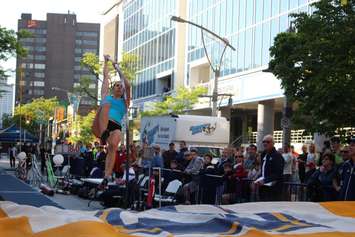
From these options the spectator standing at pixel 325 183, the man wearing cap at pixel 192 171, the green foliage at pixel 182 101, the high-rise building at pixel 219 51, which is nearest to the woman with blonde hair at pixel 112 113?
the spectator standing at pixel 325 183

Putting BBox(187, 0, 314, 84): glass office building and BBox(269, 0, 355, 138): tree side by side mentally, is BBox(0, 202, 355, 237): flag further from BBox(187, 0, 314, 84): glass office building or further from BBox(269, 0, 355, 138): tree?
BBox(187, 0, 314, 84): glass office building

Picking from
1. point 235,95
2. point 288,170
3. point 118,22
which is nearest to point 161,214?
point 288,170

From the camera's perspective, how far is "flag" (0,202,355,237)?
468 centimetres

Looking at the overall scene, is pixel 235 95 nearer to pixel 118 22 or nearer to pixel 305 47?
pixel 305 47

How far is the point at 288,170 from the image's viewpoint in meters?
16.2

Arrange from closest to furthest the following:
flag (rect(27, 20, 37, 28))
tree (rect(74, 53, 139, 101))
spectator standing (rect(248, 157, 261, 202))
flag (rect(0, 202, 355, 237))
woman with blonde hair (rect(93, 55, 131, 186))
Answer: flag (rect(0, 202, 355, 237)) → woman with blonde hair (rect(93, 55, 131, 186)) → spectator standing (rect(248, 157, 261, 202)) → tree (rect(74, 53, 139, 101)) → flag (rect(27, 20, 37, 28))

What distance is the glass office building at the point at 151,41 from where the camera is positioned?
60353mm

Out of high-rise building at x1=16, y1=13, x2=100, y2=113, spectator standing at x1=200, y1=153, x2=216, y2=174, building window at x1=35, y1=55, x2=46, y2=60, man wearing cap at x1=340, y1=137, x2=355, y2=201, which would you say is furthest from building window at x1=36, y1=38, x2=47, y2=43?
man wearing cap at x1=340, y1=137, x2=355, y2=201

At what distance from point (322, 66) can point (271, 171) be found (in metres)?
8.13

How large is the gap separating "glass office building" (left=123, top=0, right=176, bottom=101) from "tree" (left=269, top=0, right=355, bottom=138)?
1538 inches

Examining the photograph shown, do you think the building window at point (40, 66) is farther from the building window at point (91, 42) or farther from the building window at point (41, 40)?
the building window at point (91, 42)

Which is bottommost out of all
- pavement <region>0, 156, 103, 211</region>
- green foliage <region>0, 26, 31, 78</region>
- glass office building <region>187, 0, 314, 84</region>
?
pavement <region>0, 156, 103, 211</region>

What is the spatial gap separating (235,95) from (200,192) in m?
30.4

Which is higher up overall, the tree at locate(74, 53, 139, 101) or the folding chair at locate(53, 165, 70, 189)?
the tree at locate(74, 53, 139, 101)
